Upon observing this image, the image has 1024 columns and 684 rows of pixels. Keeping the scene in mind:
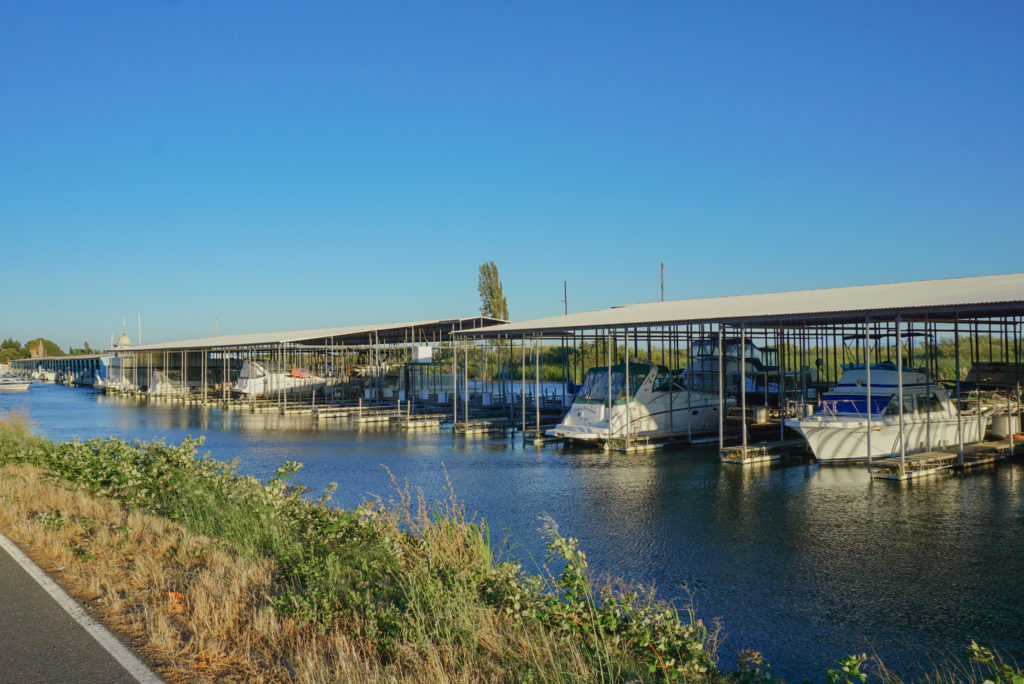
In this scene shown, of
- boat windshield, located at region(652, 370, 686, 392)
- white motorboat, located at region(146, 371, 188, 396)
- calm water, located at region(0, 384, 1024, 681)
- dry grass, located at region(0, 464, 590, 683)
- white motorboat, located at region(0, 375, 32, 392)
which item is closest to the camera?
dry grass, located at region(0, 464, 590, 683)

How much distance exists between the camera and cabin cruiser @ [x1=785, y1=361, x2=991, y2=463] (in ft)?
61.0

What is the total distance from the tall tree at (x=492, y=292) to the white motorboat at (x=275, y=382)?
2536cm

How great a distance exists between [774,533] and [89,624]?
31.1 ft

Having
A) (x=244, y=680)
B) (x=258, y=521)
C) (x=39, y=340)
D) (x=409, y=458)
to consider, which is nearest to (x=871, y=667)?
(x=244, y=680)

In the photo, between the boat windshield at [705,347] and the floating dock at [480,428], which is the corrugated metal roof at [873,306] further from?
the floating dock at [480,428]

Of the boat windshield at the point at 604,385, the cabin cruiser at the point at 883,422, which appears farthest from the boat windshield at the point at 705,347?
the cabin cruiser at the point at 883,422

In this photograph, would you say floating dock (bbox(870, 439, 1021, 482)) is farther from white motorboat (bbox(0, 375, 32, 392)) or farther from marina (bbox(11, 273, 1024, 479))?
white motorboat (bbox(0, 375, 32, 392))

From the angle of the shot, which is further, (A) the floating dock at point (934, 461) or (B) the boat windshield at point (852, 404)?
(B) the boat windshield at point (852, 404)

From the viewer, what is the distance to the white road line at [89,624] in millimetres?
5473

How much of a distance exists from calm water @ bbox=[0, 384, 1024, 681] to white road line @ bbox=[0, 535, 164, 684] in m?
4.82

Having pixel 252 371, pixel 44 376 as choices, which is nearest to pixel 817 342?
pixel 252 371

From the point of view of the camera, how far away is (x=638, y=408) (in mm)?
23453

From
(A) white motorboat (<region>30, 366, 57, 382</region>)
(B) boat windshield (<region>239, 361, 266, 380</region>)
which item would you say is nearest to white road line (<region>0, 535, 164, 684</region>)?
(B) boat windshield (<region>239, 361, 266, 380</region>)

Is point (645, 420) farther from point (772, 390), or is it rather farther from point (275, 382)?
point (275, 382)
